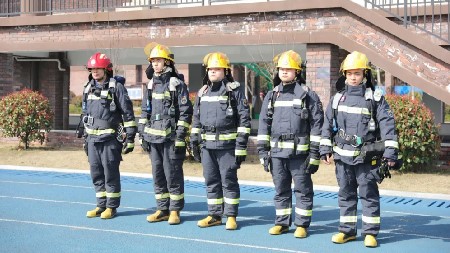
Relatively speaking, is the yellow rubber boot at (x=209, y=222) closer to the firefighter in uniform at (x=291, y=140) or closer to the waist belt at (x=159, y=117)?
the firefighter in uniform at (x=291, y=140)

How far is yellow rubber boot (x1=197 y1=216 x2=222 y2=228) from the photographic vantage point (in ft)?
24.9

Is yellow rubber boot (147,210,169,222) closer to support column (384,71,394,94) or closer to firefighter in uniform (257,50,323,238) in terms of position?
firefighter in uniform (257,50,323,238)

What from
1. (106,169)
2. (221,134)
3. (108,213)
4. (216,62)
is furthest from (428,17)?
(108,213)

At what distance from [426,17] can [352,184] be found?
7098 millimetres

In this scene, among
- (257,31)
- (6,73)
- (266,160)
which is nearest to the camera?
(266,160)

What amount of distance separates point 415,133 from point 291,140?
5.49 m

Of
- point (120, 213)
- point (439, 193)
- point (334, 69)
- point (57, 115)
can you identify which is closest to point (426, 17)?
point (334, 69)

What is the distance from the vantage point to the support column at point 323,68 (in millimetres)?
13562

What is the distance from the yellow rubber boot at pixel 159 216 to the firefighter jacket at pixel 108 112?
110 cm

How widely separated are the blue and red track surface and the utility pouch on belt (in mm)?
1006

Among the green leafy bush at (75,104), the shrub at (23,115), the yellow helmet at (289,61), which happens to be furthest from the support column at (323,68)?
the green leafy bush at (75,104)

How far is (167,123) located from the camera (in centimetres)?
782

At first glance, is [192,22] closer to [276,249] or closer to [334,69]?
[334,69]

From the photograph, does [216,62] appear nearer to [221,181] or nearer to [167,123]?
[167,123]
